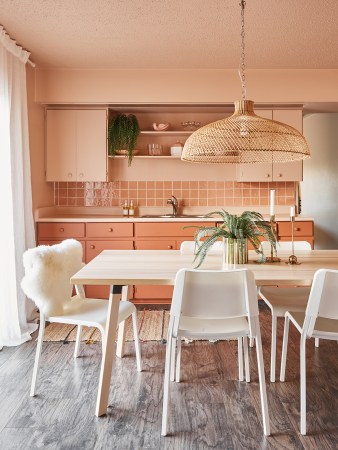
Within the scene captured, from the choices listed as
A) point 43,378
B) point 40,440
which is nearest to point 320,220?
point 43,378

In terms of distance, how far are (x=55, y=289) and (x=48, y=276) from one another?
10 cm

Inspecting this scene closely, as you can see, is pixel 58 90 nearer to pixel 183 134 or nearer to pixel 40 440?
pixel 183 134

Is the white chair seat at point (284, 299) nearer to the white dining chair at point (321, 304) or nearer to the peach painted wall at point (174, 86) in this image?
the white dining chair at point (321, 304)

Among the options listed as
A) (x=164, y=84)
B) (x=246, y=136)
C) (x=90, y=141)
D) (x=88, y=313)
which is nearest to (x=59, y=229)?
(x=90, y=141)

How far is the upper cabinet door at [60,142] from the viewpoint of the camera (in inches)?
A: 183

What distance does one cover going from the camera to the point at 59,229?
4.46 metres

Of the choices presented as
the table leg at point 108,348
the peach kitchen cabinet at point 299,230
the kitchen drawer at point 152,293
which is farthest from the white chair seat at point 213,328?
the peach kitchen cabinet at point 299,230

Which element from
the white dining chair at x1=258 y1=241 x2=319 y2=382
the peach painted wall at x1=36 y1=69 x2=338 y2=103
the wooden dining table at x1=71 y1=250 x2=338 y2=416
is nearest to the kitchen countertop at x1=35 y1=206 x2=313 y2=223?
the peach painted wall at x1=36 y1=69 x2=338 y2=103

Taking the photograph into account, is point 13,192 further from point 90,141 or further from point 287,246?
point 287,246

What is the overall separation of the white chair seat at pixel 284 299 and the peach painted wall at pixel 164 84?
225cm

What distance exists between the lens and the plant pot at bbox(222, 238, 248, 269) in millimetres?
2570

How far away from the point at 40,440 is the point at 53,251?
3.10ft

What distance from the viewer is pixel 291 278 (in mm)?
2150

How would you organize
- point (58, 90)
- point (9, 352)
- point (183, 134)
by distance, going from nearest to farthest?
point (9, 352) → point (58, 90) → point (183, 134)
